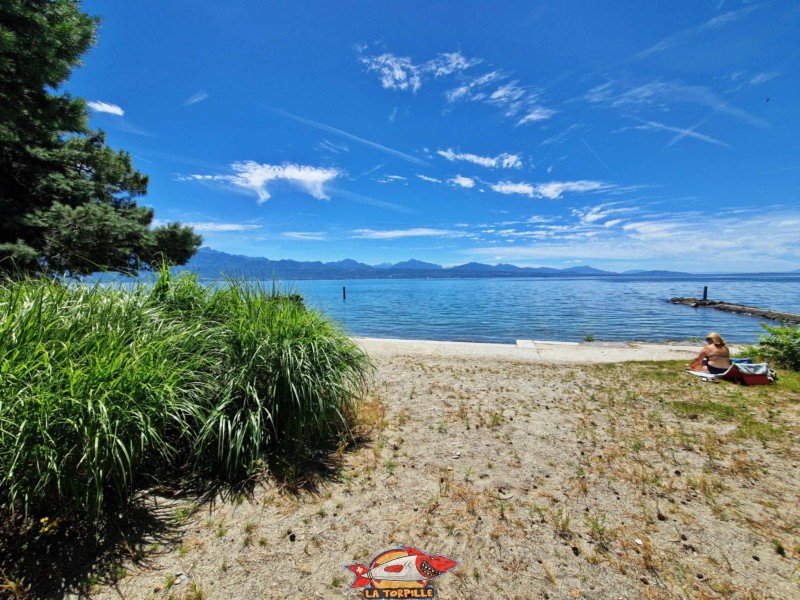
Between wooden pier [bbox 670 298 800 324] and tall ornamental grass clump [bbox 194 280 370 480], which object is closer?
tall ornamental grass clump [bbox 194 280 370 480]

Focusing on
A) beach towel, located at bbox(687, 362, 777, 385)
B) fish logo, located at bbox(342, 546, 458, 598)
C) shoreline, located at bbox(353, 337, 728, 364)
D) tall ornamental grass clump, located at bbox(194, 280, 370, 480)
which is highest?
tall ornamental grass clump, located at bbox(194, 280, 370, 480)

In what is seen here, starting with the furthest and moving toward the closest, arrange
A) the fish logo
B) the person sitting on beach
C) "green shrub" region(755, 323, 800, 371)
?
"green shrub" region(755, 323, 800, 371), the person sitting on beach, the fish logo

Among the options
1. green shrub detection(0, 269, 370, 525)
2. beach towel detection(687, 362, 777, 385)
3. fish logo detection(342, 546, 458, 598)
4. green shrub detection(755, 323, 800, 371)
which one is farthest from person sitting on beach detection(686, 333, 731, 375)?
fish logo detection(342, 546, 458, 598)

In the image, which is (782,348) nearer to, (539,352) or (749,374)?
(749,374)

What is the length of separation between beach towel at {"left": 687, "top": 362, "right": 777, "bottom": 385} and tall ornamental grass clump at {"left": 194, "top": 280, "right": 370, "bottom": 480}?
25.8ft

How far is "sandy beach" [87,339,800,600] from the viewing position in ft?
7.52

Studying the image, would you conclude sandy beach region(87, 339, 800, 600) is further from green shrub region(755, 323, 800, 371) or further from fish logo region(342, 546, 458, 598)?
green shrub region(755, 323, 800, 371)

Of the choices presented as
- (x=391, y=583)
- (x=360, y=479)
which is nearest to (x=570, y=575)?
(x=391, y=583)

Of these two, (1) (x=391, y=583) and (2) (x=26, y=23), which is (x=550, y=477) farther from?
(2) (x=26, y=23)

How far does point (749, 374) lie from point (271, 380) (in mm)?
9091

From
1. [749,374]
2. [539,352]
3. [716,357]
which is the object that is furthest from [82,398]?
[539,352]

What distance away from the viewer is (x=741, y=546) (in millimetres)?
2625

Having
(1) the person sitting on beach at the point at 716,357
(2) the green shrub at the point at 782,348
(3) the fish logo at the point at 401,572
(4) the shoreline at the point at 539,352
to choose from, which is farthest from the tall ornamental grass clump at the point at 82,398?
(2) the green shrub at the point at 782,348

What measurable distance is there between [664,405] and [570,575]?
482cm
